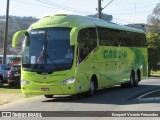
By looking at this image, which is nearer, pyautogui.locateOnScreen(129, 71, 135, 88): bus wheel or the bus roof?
the bus roof

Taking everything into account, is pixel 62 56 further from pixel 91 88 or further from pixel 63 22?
pixel 91 88

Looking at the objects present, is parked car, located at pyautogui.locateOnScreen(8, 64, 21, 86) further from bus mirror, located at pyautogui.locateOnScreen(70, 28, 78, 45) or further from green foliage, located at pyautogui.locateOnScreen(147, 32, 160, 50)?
green foliage, located at pyautogui.locateOnScreen(147, 32, 160, 50)

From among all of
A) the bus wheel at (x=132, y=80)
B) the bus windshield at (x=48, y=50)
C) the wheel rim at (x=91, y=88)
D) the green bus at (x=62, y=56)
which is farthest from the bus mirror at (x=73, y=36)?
the bus wheel at (x=132, y=80)

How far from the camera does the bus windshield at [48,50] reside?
17391mm

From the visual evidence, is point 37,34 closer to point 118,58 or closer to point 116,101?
point 116,101

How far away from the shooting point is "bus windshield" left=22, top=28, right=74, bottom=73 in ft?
57.1

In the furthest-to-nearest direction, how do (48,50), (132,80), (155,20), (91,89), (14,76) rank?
1. (155,20)
2. (14,76)
3. (132,80)
4. (91,89)
5. (48,50)

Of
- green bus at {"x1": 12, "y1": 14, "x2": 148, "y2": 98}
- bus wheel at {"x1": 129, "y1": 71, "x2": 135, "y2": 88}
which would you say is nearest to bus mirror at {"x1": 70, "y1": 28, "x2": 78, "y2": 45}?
green bus at {"x1": 12, "y1": 14, "x2": 148, "y2": 98}

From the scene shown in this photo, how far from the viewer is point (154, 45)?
4822 centimetres

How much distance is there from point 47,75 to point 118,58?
720 centimetres

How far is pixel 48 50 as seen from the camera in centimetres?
1759

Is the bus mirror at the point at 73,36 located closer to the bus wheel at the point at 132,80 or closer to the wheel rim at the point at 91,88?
the wheel rim at the point at 91,88

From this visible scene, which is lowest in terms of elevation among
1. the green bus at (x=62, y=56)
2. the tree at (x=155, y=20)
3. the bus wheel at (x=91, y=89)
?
the bus wheel at (x=91, y=89)

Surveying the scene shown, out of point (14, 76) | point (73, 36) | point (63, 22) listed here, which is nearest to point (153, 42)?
point (14, 76)
